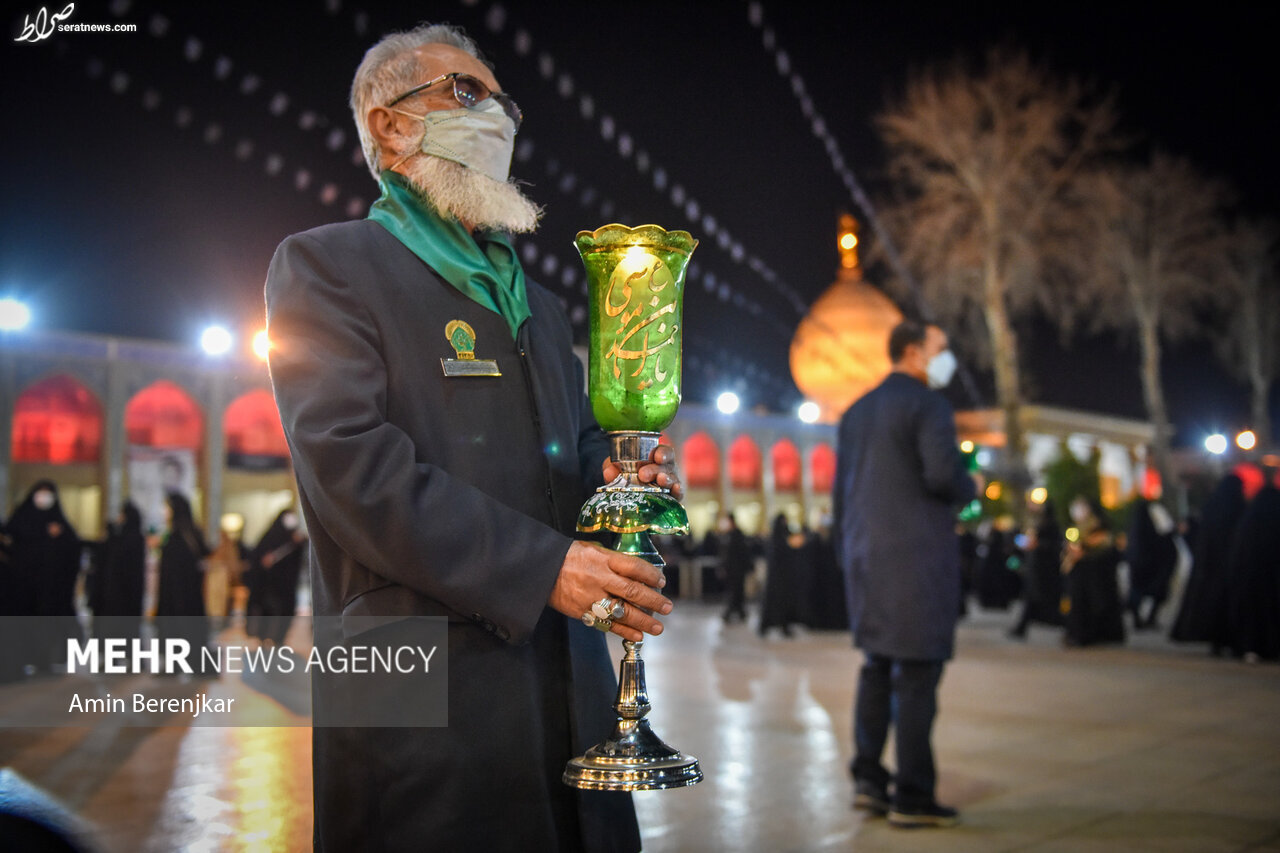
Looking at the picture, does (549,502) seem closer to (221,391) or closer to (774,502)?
(221,391)

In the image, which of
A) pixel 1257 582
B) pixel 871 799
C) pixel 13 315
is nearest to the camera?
pixel 871 799

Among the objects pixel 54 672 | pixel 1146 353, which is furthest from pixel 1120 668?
pixel 1146 353

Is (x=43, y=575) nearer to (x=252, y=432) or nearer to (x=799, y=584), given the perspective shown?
(x=799, y=584)

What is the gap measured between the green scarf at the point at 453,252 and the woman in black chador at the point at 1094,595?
10.1 metres

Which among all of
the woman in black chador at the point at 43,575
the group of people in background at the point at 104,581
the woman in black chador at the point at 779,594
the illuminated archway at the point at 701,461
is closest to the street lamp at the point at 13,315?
the group of people in background at the point at 104,581

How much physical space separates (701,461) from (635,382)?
43.8 meters

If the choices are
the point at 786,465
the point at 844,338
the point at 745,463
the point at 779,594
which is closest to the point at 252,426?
the point at 844,338

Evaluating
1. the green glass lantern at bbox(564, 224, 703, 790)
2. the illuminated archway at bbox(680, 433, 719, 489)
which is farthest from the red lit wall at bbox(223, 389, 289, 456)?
the green glass lantern at bbox(564, 224, 703, 790)

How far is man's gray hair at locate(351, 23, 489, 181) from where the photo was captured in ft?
6.58

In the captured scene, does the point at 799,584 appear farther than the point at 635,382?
Yes

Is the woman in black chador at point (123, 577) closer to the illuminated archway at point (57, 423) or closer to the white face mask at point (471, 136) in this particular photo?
the white face mask at point (471, 136)

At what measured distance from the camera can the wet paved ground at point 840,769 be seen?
3.86 m

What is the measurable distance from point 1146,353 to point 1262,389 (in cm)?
784

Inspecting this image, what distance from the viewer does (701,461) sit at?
4541 cm
